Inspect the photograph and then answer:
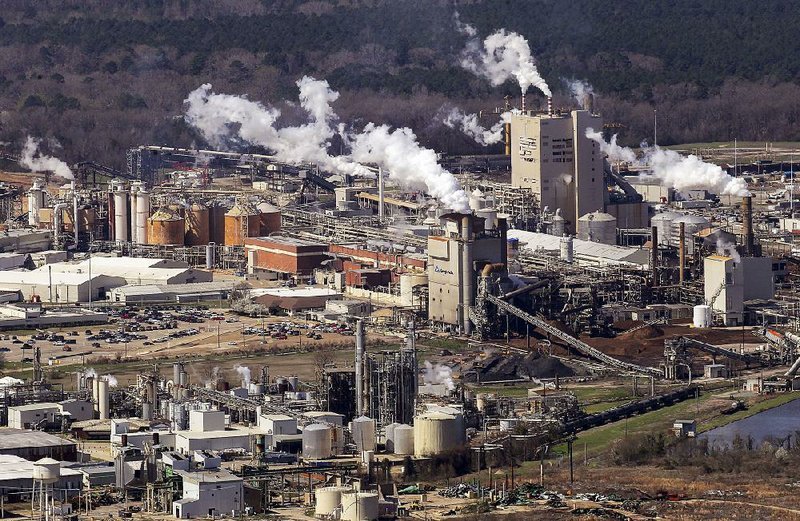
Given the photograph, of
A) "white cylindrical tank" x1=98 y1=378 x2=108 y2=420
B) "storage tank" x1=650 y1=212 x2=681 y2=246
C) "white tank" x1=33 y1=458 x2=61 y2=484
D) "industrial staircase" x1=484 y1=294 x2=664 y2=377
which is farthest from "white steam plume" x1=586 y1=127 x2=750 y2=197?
"white tank" x1=33 y1=458 x2=61 y2=484

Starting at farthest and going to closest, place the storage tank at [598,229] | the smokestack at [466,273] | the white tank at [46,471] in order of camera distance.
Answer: the storage tank at [598,229], the smokestack at [466,273], the white tank at [46,471]

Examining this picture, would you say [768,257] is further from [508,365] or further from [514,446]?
[514,446]

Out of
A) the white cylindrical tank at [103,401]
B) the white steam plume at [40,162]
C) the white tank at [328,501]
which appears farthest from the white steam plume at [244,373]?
the white steam plume at [40,162]

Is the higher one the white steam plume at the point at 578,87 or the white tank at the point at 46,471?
the white steam plume at the point at 578,87

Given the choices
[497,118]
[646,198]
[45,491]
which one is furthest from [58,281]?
[497,118]

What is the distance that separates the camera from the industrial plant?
2356 inches

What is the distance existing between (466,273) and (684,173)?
29.6m

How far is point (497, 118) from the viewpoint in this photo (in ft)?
449

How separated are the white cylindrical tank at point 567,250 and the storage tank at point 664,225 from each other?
3474 mm

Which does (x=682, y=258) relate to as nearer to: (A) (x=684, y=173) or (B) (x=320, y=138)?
(A) (x=684, y=173)

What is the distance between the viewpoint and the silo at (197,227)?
337ft

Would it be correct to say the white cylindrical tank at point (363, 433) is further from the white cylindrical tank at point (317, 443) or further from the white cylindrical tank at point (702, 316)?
the white cylindrical tank at point (702, 316)

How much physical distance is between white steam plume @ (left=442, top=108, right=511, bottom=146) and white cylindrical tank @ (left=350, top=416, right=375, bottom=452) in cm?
6573

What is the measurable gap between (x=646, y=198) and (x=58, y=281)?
3027 cm
